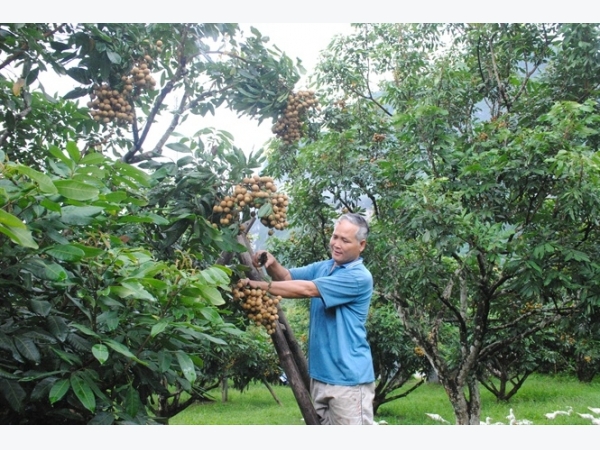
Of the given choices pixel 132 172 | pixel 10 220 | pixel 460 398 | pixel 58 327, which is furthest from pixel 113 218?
pixel 460 398

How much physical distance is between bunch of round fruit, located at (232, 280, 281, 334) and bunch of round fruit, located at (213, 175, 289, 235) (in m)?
0.17

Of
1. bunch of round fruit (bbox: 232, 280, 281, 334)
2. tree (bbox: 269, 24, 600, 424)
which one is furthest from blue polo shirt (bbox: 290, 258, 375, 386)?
tree (bbox: 269, 24, 600, 424)

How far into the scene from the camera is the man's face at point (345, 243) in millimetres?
1673

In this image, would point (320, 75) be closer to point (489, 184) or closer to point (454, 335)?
point (489, 184)

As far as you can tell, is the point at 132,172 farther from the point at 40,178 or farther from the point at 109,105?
the point at 109,105

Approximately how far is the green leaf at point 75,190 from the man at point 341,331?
0.64 metres

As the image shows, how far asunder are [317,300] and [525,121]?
88.1 inches

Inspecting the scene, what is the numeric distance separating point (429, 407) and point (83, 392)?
5739mm

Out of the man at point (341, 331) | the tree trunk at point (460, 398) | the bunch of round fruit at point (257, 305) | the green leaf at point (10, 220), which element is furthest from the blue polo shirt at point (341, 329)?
the tree trunk at point (460, 398)

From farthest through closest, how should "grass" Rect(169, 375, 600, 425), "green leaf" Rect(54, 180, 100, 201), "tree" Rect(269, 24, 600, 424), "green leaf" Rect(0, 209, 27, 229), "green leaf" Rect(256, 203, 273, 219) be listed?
"grass" Rect(169, 375, 600, 425)
"tree" Rect(269, 24, 600, 424)
"green leaf" Rect(256, 203, 273, 219)
"green leaf" Rect(54, 180, 100, 201)
"green leaf" Rect(0, 209, 27, 229)

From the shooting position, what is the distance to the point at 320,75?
150 inches

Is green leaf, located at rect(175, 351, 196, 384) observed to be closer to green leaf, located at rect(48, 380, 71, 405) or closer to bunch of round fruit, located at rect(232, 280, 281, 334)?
green leaf, located at rect(48, 380, 71, 405)

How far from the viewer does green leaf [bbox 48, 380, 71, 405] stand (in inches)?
42.0

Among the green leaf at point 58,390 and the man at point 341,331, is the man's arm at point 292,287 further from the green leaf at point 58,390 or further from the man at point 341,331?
the green leaf at point 58,390
